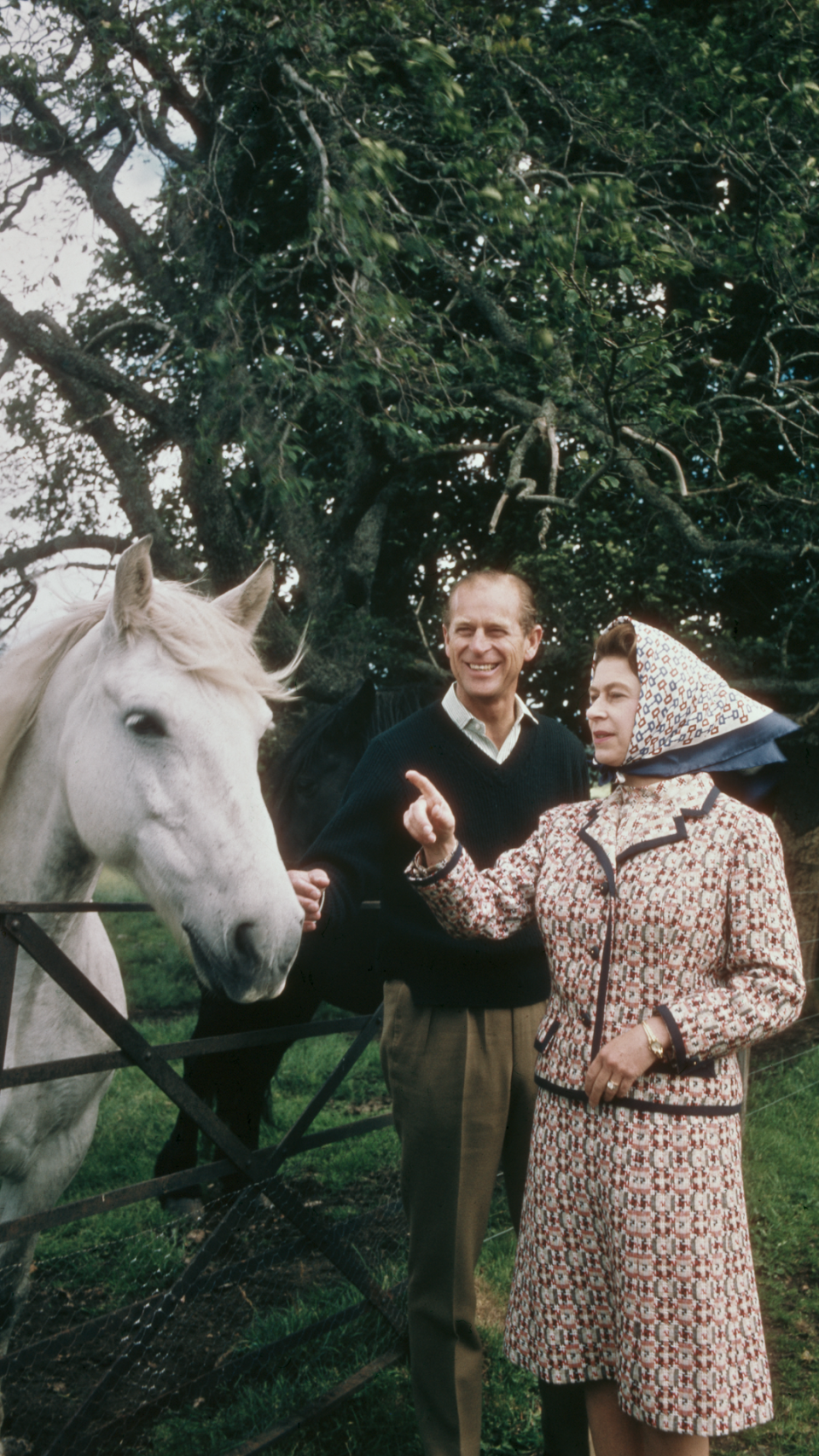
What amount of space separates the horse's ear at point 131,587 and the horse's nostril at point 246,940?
72cm

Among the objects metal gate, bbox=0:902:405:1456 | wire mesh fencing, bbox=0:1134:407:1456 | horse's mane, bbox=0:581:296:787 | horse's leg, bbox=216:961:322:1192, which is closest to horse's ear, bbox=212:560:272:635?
horse's mane, bbox=0:581:296:787

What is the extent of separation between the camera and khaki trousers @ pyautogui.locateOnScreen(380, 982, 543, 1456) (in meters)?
2.14

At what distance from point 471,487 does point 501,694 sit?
656 cm

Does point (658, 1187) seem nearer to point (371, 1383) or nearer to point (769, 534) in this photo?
point (371, 1383)

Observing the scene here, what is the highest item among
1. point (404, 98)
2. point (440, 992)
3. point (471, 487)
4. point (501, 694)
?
point (404, 98)

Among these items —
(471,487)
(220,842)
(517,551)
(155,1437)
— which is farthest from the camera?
(471,487)

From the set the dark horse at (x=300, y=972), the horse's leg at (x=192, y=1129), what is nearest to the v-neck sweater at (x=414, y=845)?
the dark horse at (x=300, y=972)

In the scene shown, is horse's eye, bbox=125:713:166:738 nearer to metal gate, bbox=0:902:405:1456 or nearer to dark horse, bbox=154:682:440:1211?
metal gate, bbox=0:902:405:1456

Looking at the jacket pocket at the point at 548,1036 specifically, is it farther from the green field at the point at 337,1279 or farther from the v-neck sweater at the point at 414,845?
the green field at the point at 337,1279

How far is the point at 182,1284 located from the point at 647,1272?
143cm

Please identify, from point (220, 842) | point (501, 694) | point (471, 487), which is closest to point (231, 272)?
point (471, 487)

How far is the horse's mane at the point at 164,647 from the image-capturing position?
2012 millimetres

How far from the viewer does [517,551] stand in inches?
313

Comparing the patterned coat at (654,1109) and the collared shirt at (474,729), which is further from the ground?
the collared shirt at (474,729)
